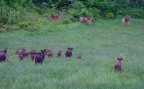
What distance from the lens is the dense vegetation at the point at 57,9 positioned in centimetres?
2230

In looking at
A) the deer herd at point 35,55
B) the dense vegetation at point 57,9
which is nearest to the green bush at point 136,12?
the dense vegetation at point 57,9

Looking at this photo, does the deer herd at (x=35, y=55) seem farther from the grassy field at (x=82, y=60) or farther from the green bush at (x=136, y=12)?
the green bush at (x=136, y=12)

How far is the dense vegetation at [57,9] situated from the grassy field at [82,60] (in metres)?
1.13

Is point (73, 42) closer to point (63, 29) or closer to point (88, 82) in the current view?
point (63, 29)

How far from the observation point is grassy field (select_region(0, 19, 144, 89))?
32.6 ft

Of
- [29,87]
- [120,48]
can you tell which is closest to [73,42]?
[120,48]

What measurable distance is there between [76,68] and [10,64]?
2.30 metres

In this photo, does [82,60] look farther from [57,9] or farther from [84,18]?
[57,9]

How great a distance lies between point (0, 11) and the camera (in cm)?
2277

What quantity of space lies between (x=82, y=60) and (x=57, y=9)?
1340cm

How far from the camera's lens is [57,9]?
88.3 ft

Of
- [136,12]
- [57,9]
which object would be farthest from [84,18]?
[136,12]

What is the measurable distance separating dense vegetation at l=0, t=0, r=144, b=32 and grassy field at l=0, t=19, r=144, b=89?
1.13m

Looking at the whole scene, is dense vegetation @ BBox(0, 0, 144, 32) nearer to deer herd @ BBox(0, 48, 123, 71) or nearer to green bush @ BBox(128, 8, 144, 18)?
green bush @ BBox(128, 8, 144, 18)
